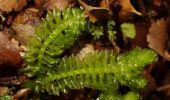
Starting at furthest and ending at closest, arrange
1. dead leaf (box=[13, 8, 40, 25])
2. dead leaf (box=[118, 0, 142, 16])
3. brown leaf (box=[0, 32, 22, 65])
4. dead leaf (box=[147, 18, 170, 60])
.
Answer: dead leaf (box=[147, 18, 170, 60])
dead leaf (box=[118, 0, 142, 16])
dead leaf (box=[13, 8, 40, 25])
brown leaf (box=[0, 32, 22, 65])

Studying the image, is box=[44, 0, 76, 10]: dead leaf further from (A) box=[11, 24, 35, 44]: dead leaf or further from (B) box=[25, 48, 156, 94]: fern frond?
(B) box=[25, 48, 156, 94]: fern frond

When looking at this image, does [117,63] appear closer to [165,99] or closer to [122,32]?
[122,32]

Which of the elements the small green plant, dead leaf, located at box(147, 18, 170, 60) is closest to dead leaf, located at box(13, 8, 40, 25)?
the small green plant

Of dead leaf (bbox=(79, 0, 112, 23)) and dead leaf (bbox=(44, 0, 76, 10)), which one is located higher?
dead leaf (bbox=(44, 0, 76, 10))

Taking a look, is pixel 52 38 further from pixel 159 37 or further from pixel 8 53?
pixel 159 37

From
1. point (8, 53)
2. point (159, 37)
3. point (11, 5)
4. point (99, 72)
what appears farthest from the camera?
point (159, 37)

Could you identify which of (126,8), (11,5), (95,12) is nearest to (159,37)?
(126,8)

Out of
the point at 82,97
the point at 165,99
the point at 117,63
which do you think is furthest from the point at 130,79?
the point at 165,99
